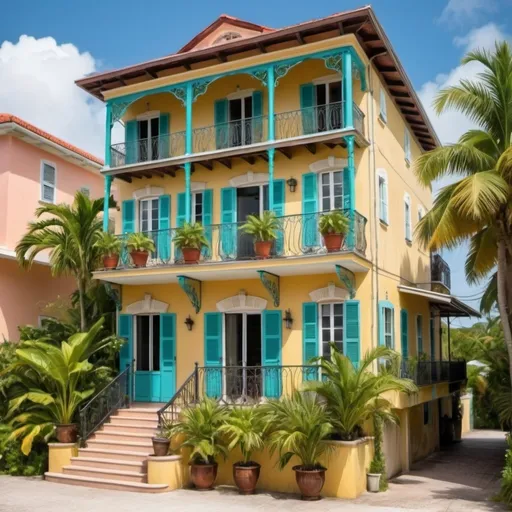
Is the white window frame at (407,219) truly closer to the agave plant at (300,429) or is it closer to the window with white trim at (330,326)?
the window with white trim at (330,326)

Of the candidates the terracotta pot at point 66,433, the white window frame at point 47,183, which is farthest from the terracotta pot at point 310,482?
the white window frame at point 47,183

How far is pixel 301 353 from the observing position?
1670cm

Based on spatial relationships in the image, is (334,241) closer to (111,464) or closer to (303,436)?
(303,436)

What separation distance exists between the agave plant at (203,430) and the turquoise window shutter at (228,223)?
3.93 meters

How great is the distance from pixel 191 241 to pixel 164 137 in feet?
13.1

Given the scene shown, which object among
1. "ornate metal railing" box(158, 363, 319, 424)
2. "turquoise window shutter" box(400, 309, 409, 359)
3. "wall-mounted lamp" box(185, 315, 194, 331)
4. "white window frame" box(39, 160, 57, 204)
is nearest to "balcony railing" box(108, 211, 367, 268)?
"wall-mounted lamp" box(185, 315, 194, 331)

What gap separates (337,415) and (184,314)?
556cm

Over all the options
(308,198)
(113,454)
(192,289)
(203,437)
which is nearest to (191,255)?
(192,289)

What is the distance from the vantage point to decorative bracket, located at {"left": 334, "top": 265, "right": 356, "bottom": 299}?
1579cm

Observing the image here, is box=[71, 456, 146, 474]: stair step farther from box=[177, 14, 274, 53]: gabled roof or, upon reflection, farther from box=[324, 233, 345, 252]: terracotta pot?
box=[177, 14, 274, 53]: gabled roof

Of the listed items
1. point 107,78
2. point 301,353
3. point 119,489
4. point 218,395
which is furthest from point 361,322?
point 107,78

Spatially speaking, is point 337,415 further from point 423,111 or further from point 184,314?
point 423,111

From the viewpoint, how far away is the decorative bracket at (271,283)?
16.5 m

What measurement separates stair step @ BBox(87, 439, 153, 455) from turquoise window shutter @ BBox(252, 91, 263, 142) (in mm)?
8058
